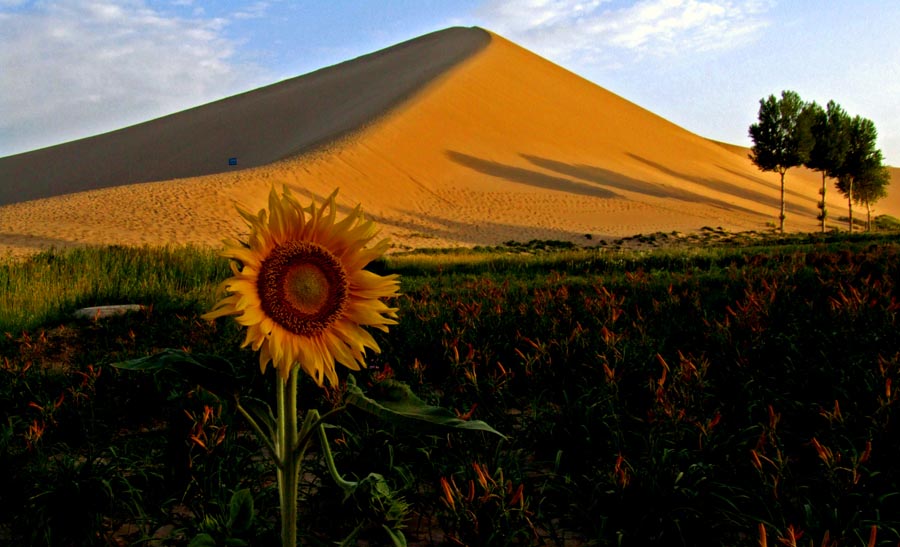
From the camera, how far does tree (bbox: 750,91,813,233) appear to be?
40094 mm

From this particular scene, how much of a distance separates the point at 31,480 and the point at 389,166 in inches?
1593

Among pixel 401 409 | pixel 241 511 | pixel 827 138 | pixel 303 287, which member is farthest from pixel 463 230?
pixel 401 409

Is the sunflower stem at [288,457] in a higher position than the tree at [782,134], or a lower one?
lower

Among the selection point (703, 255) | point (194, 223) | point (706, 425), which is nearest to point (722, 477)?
point (706, 425)

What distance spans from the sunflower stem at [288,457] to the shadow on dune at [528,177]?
41970mm

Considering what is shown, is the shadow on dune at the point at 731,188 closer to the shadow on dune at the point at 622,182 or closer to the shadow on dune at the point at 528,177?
the shadow on dune at the point at 622,182

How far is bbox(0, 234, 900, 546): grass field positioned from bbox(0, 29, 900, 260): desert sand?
699 inches

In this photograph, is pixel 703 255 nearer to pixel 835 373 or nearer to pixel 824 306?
pixel 824 306

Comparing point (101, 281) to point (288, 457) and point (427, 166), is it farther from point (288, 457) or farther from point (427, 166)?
point (427, 166)

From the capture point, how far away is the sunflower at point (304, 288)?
1.54 m

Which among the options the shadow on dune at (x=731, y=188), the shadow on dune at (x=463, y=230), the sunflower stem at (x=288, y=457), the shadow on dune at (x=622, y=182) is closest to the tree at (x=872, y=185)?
the shadow on dune at (x=731, y=188)

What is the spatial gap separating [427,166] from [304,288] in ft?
141

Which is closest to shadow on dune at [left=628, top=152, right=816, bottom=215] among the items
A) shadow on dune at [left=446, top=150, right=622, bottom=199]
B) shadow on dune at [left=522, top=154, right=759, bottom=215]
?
shadow on dune at [left=522, top=154, right=759, bottom=215]

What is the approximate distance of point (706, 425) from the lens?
124 inches
